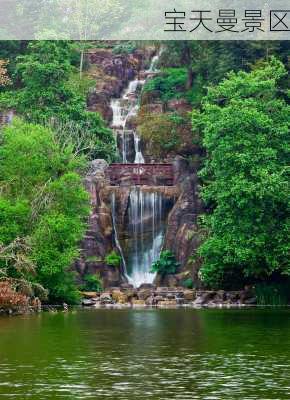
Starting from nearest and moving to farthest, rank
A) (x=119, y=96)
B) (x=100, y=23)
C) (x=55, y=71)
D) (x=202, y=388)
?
(x=202, y=388), (x=55, y=71), (x=119, y=96), (x=100, y=23)

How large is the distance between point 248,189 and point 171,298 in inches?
392

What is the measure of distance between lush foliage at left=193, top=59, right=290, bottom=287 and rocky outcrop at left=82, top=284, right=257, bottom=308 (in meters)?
1.23

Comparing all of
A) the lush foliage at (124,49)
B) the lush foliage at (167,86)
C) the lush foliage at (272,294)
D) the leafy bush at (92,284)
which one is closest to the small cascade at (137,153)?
the lush foliage at (167,86)

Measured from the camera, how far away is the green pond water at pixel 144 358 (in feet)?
77.5

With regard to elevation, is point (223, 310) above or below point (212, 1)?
below

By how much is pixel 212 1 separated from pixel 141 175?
1880 centimetres

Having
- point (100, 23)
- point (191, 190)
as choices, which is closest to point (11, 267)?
point (191, 190)

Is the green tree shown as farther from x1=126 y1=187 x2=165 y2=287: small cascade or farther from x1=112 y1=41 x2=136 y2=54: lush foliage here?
x1=112 y1=41 x2=136 y2=54: lush foliage

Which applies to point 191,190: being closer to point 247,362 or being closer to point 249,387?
point 247,362

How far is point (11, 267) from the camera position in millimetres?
54719

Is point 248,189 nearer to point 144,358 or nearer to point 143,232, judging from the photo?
point 143,232

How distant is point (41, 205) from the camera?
58438mm

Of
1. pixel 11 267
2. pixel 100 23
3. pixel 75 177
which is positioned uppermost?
pixel 100 23

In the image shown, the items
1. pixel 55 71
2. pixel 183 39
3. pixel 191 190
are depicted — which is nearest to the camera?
pixel 191 190
